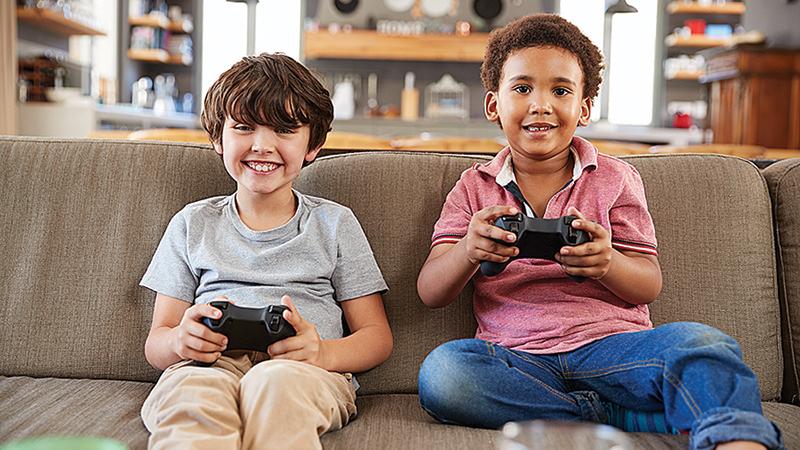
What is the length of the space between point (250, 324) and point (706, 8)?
875 cm

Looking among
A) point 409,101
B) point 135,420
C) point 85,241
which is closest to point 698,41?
point 409,101

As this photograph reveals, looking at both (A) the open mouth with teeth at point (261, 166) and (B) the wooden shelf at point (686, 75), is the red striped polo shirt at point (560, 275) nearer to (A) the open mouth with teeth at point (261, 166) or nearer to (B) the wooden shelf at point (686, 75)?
(A) the open mouth with teeth at point (261, 166)

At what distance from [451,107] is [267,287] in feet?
26.5

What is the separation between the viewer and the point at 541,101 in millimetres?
1523

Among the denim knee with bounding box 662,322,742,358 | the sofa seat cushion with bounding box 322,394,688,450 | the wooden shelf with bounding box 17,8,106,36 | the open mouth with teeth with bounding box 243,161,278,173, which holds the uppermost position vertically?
the wooden shelf with bounding box 17,8,106,36

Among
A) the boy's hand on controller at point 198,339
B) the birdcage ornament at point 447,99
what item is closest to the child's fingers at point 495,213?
the boy's hand on controller at point 198,339

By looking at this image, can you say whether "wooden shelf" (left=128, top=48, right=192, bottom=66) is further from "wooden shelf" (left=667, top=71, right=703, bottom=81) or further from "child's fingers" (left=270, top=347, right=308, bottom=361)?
"child's fingers" (left=270, top=347, right=308, bottom=361)

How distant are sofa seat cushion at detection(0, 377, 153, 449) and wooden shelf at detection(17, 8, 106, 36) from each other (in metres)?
4.50

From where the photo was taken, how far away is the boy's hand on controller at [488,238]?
1.34m

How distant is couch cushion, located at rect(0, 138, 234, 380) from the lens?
1590 millimetres

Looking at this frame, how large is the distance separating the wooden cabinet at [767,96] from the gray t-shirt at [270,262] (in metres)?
5.91

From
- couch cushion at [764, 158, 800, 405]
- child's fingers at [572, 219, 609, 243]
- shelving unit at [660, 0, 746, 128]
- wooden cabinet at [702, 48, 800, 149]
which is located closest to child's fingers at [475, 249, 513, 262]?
child's fingers at [572, 219, 609, 243]

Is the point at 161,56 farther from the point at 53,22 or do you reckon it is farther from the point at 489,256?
the point at 489,256

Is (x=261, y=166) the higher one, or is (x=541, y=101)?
(x=541, y=101)
